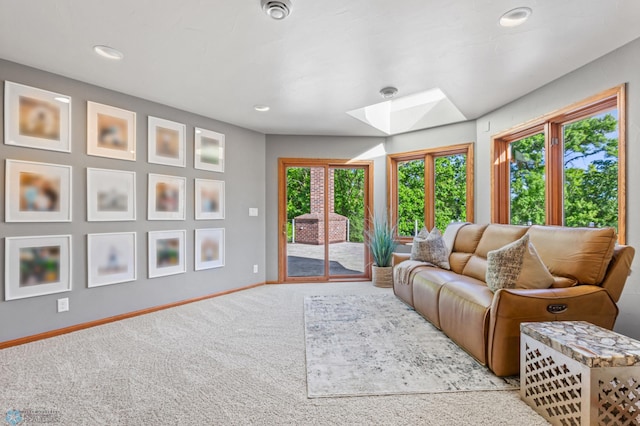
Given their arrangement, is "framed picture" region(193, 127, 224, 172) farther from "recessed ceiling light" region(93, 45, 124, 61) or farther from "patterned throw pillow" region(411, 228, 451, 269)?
"patterned throw pillow" region(411, 228, 451, 269)

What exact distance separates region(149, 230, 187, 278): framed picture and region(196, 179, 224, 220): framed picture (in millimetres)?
380

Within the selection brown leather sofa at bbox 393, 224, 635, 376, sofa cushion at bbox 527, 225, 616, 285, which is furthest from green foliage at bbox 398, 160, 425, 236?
sofa cushion at bbox 527, 225, 616, 285

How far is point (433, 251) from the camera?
12.0 ft

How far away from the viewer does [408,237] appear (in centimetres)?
505

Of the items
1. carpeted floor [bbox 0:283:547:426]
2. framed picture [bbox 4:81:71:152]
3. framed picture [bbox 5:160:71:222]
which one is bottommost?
carpeted floor [bbox 0:283:547:426]

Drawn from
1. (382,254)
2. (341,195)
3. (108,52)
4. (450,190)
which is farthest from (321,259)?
(108,52)

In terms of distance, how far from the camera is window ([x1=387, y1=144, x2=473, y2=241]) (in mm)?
4512

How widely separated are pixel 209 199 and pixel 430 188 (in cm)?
337

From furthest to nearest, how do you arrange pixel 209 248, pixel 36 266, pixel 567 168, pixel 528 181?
pixel 209 248 → pixel 528 181 → pixel 567 168 → pixel 36 266

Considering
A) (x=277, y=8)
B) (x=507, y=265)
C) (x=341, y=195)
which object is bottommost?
(x=507, y=265)

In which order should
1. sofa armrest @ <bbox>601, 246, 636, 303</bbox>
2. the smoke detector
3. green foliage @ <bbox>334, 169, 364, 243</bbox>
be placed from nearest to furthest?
the smoke detector → sofa armrest @ <bbox>601, 246, 636, 303</bbox> → green foliage @ <bbox>334, 169, 364, 243</bbox>

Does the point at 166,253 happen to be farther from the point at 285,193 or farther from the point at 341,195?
the point at 341,195

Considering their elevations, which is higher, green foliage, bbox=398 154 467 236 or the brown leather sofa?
green foliage, bbox=398 154 467 236

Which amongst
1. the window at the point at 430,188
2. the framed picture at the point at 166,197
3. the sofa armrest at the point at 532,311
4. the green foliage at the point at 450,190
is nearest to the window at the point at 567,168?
the window at the point at 430,188
